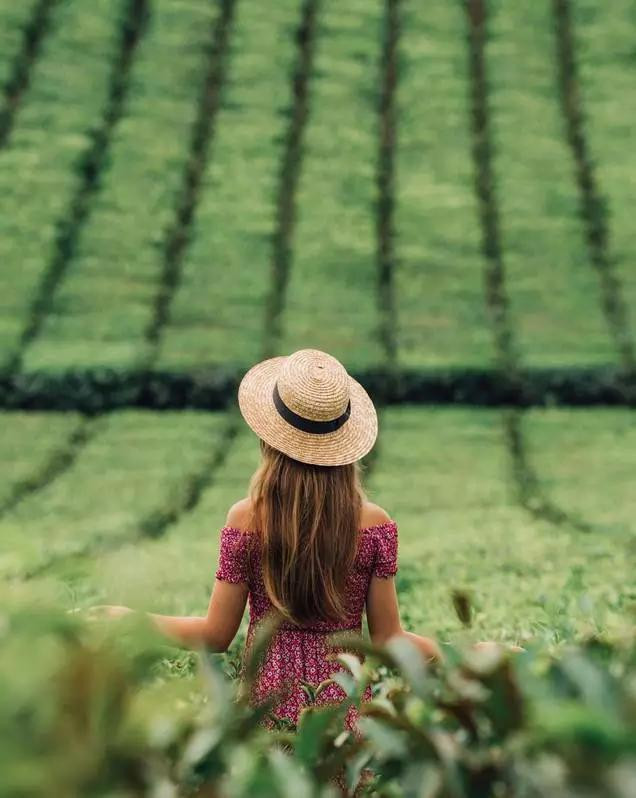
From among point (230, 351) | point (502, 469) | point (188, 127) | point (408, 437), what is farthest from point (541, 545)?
point (188, 127)

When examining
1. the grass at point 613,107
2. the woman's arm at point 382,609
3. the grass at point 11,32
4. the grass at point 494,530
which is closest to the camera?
the woman's arm at point 382,609

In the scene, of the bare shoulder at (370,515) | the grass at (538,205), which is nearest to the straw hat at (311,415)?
the bare shoulder at (370,515)

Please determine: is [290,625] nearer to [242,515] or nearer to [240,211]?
[242,515]

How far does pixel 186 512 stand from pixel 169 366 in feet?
7.29

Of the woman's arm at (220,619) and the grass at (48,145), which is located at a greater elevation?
the woman's arm at (220,619)

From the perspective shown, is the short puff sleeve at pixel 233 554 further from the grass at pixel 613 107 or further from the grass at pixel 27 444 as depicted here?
the grass at pixel 613 107

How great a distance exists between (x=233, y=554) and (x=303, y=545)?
0.50 ft

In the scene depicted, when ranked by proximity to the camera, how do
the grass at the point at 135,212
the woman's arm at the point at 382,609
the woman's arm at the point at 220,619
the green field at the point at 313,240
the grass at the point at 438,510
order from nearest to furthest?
1. the woman's arm at the point at 220,619
2. the woman's arm at the point at 382,609
3. the grass at the point at 438,510
4. the green field at the point at 313,240
5. the grass at the point at 135,212

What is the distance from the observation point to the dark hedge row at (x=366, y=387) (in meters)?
9.01

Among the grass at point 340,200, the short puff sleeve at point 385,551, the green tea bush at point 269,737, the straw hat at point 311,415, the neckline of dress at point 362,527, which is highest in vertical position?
the green tea bush at point 269,737

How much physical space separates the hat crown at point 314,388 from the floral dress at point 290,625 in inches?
10.8

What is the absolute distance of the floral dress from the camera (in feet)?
8.13

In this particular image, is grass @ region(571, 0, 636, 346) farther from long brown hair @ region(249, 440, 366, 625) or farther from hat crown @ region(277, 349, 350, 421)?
long brown hair @ region(249, 440, 366, 625)

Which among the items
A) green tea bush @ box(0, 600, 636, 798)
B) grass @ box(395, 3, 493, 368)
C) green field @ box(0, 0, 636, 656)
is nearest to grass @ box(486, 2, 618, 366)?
green field @ box(0, 0, 636, 656)
